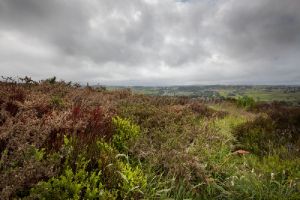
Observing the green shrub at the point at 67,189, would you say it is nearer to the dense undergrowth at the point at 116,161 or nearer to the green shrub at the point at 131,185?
the dense undergrowth at the point at 116,161

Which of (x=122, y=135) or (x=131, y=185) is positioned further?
(x=122, y=135)

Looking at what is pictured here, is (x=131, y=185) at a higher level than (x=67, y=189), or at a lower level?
lower

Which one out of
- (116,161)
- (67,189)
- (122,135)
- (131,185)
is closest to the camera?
(67,189)

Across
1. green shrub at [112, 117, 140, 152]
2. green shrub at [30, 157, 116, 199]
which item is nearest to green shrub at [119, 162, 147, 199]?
green shrub at [30, 157, 116, 199]

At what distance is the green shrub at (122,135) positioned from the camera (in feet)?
18.0

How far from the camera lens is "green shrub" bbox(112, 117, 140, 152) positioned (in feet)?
18.0

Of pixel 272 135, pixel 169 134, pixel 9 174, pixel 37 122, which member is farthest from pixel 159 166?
pixel 272 135

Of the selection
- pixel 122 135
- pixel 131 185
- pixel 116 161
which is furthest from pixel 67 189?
pixel 122 135

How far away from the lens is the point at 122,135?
5.61m

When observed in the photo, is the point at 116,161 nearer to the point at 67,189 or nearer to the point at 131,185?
the point at 131,185

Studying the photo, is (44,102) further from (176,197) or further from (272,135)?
(272,135)

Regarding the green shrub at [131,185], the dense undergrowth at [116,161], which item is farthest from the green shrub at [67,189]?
the green shrub at [131,185]

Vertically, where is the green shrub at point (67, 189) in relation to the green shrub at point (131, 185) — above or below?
above

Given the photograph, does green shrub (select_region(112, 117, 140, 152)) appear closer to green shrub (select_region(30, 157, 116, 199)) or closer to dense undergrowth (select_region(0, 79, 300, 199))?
dense undergrowth (select_region(0, 79, 300, 199))
